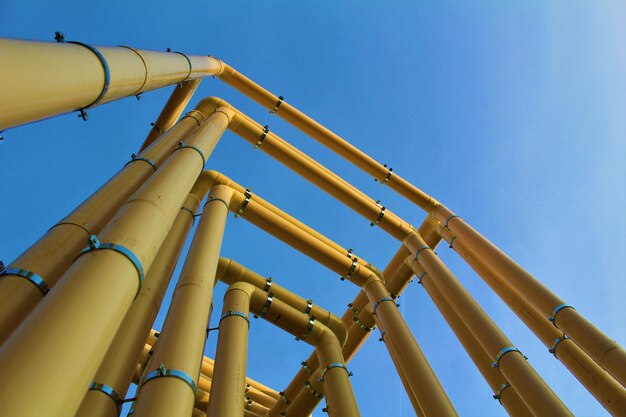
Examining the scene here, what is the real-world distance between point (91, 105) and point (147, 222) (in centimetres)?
149

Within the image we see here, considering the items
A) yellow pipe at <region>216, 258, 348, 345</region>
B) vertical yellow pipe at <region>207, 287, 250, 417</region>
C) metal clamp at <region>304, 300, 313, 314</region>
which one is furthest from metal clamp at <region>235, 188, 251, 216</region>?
metal clamp at <region>304, 300, 313, 314</region>

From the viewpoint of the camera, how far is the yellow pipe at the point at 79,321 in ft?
8.87

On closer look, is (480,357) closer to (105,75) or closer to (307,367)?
(307,367)

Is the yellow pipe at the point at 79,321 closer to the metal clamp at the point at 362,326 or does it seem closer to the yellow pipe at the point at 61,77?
the yellow pipe at the point at 61,77

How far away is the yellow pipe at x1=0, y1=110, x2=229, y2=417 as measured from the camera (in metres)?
2.71

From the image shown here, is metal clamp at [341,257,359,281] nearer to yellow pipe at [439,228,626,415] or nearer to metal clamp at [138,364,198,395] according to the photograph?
yellow pipe at [439,228,626,415]

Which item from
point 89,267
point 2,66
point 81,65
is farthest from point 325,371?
point 2,66

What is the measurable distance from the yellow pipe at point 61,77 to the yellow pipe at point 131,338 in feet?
9.31

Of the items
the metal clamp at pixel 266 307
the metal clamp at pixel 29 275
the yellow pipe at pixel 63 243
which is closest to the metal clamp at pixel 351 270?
the metal clamp at pixel 266 307

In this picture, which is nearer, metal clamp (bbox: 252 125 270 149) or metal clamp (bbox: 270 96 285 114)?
metal clamp (bbox: 252 125 270 149)

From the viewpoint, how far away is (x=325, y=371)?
9703 millimetres

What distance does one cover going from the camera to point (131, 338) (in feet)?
19.4

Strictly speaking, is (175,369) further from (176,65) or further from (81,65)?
(176,65)

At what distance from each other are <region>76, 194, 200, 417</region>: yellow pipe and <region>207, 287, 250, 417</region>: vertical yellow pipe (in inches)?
58.4
